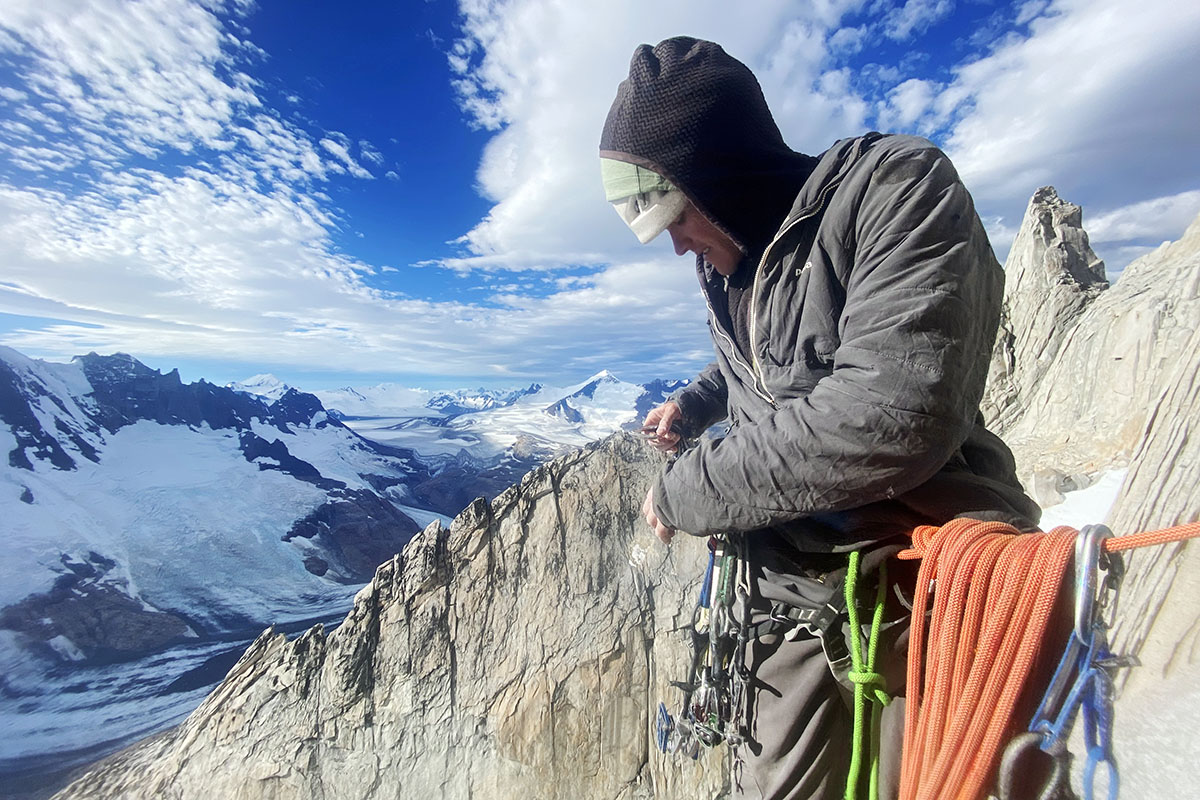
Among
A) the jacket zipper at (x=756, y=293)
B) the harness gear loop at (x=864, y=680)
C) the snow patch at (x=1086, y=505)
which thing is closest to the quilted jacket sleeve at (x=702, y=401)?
the jacket zipper at (x=756, y=293)

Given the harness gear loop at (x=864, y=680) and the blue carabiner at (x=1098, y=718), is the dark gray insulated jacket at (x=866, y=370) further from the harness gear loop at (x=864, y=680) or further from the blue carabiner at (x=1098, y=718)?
the blue carabiner at (x=1098, y=718)

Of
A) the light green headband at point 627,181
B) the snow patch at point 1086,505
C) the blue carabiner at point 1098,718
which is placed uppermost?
the light green headband at point 627,181

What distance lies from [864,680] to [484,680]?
590 cm

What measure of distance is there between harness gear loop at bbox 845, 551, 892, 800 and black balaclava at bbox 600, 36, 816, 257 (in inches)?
53.2

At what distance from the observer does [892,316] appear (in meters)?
1.66

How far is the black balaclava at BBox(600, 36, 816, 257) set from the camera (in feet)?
7.38

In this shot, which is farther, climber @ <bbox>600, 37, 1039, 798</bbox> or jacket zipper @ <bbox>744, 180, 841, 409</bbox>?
jacket zipper @ <bbox>744, 180, 841, 409</bbox>

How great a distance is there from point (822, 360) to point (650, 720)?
5.63 meters

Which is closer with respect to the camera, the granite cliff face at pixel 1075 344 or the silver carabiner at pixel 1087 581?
the silver carabiner at pixel 1087 581

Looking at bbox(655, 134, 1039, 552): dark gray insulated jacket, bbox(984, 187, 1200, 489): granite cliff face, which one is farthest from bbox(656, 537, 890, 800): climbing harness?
bbox(984, 187, 1200, 489): granite cliff face

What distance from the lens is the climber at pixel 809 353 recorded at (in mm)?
1669

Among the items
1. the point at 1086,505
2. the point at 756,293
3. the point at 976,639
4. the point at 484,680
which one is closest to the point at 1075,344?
the point at 1086,505

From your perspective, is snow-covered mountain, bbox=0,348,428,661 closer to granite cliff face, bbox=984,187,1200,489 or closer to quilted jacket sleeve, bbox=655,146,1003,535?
granite cliff face, bbox=984,187,1200,489

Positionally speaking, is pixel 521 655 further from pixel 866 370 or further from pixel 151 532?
pixel 151 532
